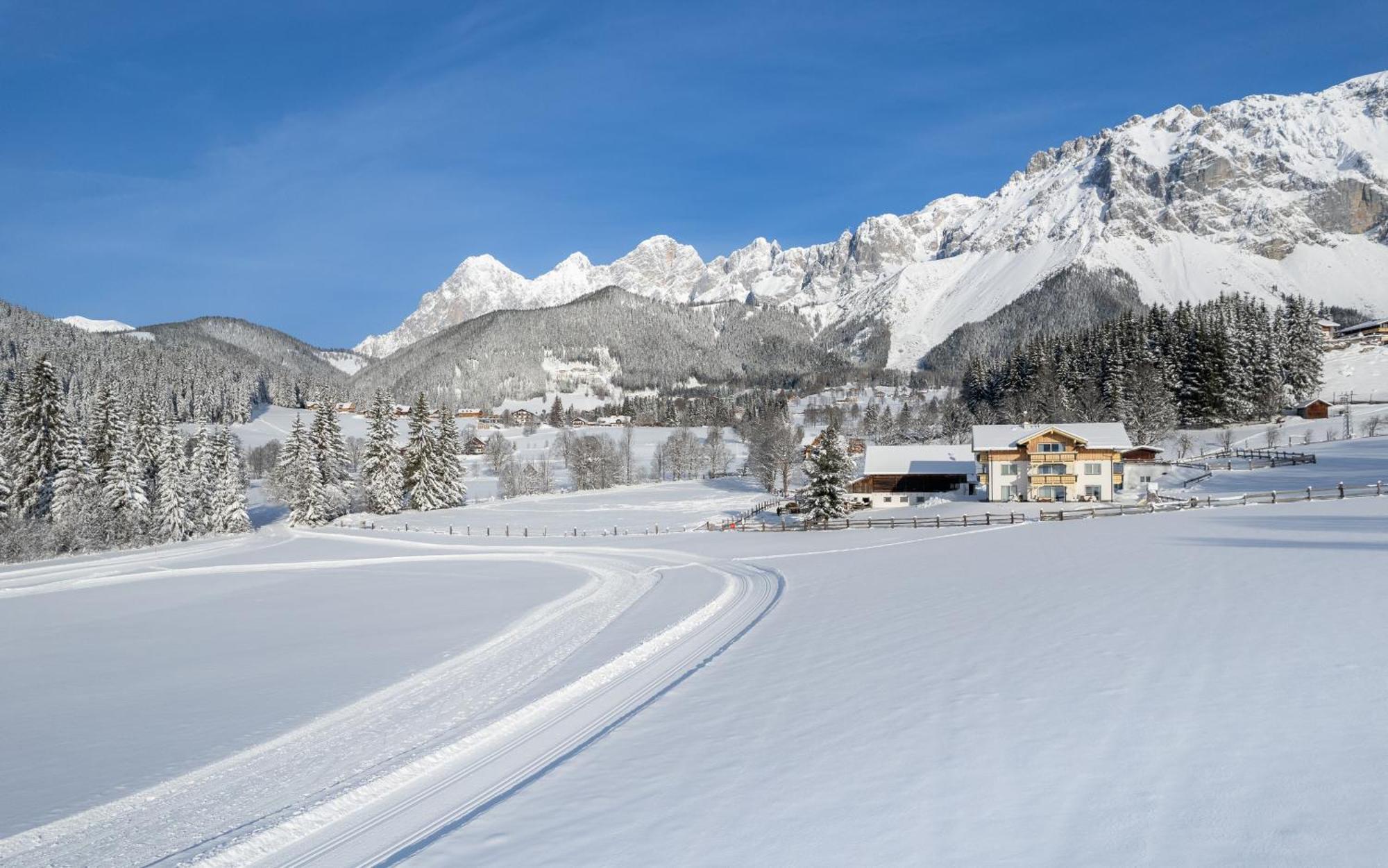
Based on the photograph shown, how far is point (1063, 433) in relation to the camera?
200ft

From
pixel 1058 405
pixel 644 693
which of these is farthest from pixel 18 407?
pixel 1058 405

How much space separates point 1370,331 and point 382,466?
542 feet

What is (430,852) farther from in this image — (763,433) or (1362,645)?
(763,433)

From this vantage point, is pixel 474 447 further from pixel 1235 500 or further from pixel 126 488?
pixel 1235 500

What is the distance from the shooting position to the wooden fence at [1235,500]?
40469 mm

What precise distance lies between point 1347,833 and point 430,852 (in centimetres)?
797

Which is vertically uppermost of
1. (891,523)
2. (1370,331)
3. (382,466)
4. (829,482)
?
(1370,331)

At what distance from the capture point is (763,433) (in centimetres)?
10394

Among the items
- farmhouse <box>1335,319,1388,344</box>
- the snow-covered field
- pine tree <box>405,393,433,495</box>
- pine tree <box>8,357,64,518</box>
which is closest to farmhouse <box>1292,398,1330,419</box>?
the snow-covered field

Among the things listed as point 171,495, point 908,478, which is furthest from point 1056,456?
point 171,495

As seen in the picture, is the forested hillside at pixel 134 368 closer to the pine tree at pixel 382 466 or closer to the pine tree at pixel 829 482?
the pine tree at pixel 382 466

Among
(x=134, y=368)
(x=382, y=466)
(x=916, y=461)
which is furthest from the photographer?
(x=134, y=368)

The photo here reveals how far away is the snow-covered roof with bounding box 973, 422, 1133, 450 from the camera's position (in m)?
60.4

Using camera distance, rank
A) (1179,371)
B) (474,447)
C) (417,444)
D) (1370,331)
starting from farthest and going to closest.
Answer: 1. (474,447)
2. (1370,331)
3. (1179,371)
4. (417,444)
